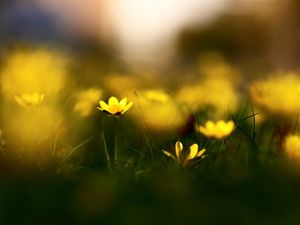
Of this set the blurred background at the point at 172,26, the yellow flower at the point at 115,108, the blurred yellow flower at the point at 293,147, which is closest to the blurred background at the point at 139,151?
the blurred yellow flower at the point at 293,147

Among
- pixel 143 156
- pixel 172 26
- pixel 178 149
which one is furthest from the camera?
pixel 172 26

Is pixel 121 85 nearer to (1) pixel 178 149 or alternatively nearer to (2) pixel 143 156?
(2) pixel 143 156

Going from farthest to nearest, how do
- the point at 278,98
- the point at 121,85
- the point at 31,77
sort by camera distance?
the point at 121,85 → the point at 31,77 → the point at 278,98

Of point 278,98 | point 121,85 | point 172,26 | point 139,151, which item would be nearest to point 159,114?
point 139,151

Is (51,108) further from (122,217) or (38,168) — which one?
(122,217)

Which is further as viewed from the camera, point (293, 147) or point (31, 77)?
point (31, 77)

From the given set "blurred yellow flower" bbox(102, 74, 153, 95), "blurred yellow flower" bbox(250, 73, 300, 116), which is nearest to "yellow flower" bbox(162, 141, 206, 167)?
"blurred yellow flower" bbox(250, 73, 300, 116)

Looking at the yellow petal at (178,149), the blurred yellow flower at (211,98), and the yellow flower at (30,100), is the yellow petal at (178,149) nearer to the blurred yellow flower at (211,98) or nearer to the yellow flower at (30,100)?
the yellow flower at (30,100)
